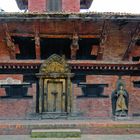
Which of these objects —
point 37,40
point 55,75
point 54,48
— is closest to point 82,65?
point 55,75

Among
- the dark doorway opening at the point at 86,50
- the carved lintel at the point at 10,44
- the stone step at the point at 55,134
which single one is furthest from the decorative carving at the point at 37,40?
the stone step at the point at 55,134

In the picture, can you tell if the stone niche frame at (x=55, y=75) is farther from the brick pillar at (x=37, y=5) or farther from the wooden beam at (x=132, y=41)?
the brick pillar at (x=37, y=5)

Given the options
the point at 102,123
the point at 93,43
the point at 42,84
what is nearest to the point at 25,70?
the point at 42,84

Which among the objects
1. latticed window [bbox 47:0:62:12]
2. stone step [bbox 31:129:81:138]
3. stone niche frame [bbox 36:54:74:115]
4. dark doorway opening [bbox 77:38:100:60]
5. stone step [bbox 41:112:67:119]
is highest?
latticed window [bbox 47:0:62:12]

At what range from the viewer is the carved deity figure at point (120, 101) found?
12.2m

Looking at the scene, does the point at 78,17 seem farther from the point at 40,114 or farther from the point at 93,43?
the point at 40,114

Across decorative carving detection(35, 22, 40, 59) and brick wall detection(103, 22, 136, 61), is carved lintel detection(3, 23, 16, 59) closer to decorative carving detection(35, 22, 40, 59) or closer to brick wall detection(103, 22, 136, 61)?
decorative carving detection(35, 22, 40, 59)

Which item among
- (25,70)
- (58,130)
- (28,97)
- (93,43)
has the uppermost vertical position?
(93,43)

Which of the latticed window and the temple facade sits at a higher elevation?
the latticed window

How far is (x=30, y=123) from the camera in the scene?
1084cm

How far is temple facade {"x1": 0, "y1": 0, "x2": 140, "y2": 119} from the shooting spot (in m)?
12.0

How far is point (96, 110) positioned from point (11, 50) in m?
3.78

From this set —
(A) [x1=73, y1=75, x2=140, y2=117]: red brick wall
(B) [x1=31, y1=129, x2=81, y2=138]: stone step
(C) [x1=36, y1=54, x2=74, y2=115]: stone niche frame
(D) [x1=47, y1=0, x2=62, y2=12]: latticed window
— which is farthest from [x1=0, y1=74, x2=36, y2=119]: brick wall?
(D) [x1=47, y1=0, x2=62, y2=12]: latticed window

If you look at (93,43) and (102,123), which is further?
(93,43)
